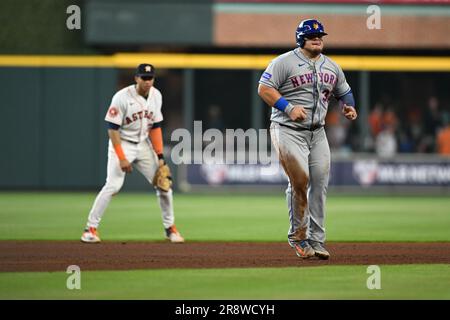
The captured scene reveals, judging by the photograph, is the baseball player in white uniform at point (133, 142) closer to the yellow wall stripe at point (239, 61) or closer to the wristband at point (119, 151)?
Answer: the wristband at point (119, 151)

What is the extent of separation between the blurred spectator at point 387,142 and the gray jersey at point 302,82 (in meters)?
16.1

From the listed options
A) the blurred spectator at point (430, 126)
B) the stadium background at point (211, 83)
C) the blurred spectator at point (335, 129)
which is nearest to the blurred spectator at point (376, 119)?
the stadium background at point (211, 83)

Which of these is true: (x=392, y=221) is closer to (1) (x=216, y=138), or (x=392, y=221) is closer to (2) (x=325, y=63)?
(2) (x=325, y=63)

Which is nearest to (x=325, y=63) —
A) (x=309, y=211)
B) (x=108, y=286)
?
(x=309, y=211)

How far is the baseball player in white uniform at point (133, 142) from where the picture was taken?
12.6 m

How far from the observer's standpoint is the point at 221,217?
17.6 meters

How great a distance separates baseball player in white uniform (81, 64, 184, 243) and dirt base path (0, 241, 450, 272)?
0.41 m

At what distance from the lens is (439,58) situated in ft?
89.8

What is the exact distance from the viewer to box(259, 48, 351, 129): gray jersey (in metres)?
10.3

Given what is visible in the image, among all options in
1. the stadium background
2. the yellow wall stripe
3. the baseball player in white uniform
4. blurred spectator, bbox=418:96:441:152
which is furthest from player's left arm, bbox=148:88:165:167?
blurred spectator, bbox=418:96:441:152

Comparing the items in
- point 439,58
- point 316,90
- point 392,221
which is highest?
point 439,58

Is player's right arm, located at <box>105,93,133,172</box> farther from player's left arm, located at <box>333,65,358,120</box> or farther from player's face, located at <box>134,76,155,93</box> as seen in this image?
player's left arm, located at <box>333,65,358,120</box>
